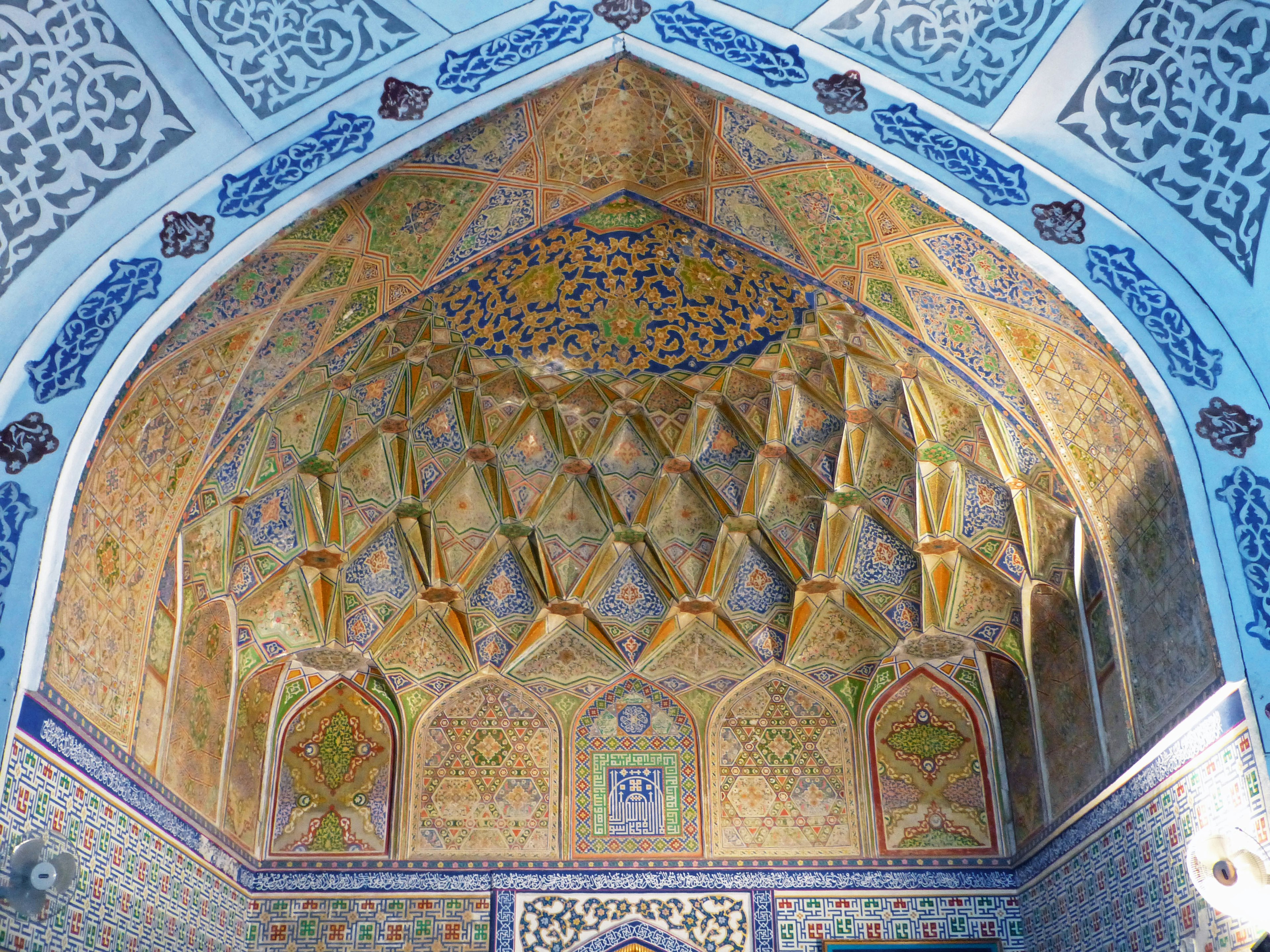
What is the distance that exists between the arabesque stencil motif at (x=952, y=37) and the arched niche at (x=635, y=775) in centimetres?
465

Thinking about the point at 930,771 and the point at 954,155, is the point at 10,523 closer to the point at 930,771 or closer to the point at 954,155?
the point at 954,155

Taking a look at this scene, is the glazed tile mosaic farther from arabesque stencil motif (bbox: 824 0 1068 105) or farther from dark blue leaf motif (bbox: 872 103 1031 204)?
arabesque stencil motif (bbox: 824 0 1068 105)

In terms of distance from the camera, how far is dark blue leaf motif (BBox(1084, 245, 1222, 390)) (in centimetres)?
573

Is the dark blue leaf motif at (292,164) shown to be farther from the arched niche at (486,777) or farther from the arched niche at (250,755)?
the arched niche at (486,777)

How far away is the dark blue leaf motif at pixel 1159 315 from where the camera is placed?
18.8 feet

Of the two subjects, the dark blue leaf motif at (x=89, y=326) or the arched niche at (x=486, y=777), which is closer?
the dark blue leaf motif at (x=89, y=326)

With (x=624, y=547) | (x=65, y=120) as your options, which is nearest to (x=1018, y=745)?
(x=624, y=547)

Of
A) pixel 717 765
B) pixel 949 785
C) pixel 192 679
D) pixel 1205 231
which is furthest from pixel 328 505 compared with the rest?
pixel 1205 231

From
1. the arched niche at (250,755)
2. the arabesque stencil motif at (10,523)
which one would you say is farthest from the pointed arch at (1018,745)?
the arabesque stencil motif at (10,523)

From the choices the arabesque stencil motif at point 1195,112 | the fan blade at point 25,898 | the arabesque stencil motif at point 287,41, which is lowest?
the fan blade at point 25,898

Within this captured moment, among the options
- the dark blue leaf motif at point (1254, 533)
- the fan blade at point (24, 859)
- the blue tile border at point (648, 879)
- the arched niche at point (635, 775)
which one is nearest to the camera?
the fan blade at point (24, 859)

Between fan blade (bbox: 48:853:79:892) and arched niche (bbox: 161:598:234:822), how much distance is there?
1.69m

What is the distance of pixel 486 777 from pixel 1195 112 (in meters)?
5.88

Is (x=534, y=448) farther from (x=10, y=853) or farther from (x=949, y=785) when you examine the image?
(x=10, y=853)
